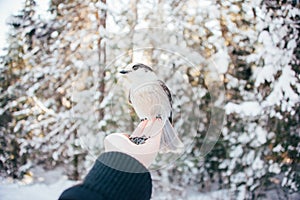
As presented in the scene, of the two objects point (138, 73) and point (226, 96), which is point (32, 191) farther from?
point (138, 73)

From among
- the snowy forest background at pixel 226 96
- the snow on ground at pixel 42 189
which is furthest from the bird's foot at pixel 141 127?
the snow on ground at pixel 42 189

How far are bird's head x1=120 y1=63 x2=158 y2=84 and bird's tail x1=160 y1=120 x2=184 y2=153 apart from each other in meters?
0.05

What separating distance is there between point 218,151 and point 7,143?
963 millimetres

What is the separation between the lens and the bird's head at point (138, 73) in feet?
1.24

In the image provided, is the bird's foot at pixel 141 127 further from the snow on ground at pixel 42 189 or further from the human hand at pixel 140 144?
the snow on ground at pixel 42 189

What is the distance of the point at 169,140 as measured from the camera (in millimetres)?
397

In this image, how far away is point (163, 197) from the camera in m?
1.70

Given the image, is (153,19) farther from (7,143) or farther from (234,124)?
(7,143)

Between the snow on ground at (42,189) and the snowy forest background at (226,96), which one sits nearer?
the snowy forest background at (226,96)

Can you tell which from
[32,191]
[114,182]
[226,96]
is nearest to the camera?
[114,182]

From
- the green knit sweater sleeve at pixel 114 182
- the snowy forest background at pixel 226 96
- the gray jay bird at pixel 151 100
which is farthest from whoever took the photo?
the snowy forest background at pixel 226 96

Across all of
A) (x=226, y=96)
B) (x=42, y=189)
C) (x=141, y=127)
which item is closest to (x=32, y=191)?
(x=42, y=189)

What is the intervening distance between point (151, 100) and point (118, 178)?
11 centimetres

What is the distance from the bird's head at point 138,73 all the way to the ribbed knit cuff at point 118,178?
9cm
